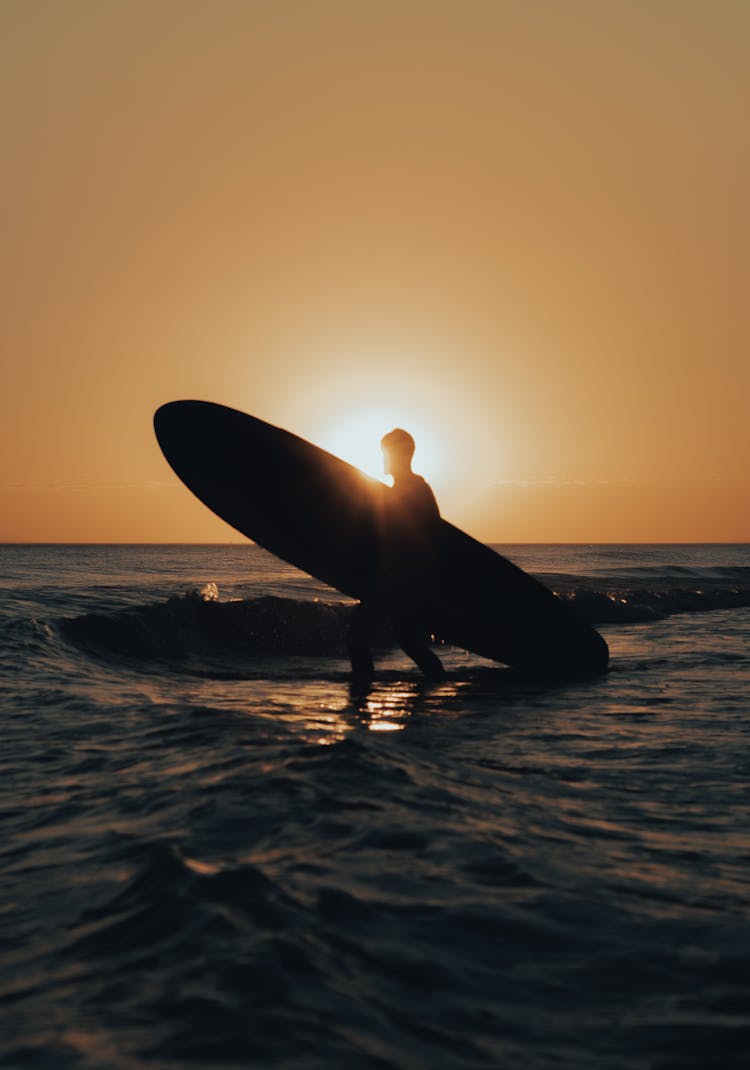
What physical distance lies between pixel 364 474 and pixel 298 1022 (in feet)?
21.7

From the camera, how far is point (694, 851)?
3635mm

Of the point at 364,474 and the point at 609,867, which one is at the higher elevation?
the point at 364,474

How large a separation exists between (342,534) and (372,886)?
5936mm

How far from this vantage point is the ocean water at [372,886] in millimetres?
2273

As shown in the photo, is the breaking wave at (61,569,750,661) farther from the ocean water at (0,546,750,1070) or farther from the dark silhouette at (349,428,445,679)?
the ocean water at (0,546,750,1070)

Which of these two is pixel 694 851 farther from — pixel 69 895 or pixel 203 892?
pixel 69 895

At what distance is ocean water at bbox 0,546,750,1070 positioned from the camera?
2273 mm

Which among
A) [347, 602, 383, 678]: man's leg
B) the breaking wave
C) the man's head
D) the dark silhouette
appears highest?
the man's head

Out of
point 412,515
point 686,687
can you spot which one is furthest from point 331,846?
point 686,687

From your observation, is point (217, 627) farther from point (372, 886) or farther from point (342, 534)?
point (372, 886)

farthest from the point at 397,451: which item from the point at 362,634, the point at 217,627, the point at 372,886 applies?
the point at 217,627

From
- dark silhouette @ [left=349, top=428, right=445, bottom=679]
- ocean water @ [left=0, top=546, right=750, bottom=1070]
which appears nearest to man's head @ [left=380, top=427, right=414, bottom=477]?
dark silhouette @ [left=349, top=428, right=445, bottom=679]

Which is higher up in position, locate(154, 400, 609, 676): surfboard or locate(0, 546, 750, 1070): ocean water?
locate(154, 400, 609, 676): surfboard

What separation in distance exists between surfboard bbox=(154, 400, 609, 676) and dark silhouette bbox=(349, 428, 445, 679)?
17cm
